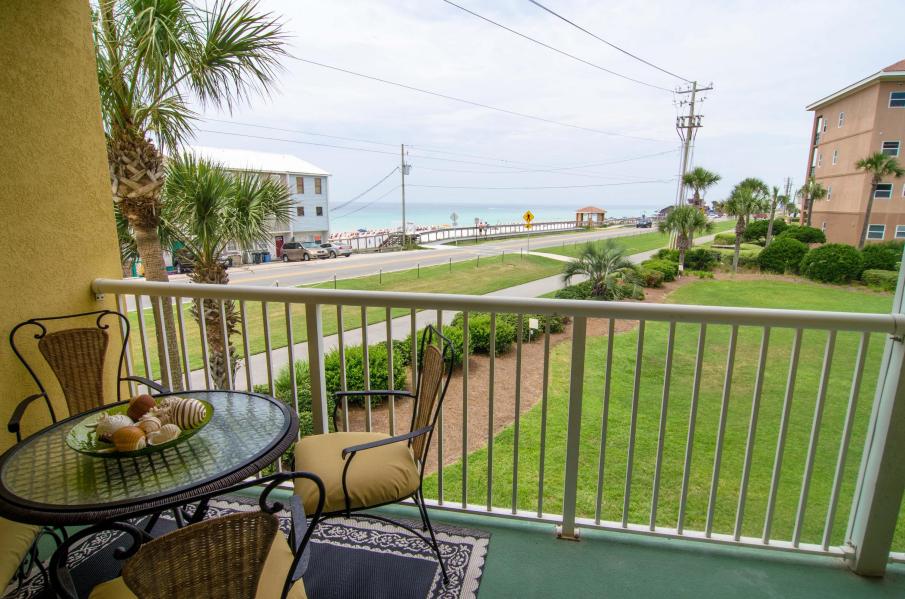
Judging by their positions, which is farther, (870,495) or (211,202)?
(211,202)

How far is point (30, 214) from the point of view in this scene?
2191mm

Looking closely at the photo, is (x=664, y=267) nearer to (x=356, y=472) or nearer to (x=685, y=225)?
(x=685, y=225)

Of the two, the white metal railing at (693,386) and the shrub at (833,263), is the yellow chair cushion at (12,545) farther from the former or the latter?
the shrub at (833,263)

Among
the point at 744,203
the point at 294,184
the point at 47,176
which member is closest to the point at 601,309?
the point at 47,176

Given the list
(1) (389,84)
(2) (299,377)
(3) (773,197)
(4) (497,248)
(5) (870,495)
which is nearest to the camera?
(5) (870,495)

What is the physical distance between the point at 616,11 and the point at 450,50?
210 cm

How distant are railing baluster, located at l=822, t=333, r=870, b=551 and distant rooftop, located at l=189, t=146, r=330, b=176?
5416mm

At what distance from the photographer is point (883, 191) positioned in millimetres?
2201

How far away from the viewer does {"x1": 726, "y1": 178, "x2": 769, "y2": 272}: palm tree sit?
478cm

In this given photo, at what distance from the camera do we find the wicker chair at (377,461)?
62.3 inches

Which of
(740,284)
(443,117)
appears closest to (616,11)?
(740,284)

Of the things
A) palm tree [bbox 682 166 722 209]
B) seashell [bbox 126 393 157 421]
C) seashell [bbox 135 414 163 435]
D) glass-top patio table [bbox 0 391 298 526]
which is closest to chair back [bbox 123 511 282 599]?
glass-top patio table [bbox 0 391 298 526]

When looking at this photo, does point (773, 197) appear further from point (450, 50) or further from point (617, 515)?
point (450, 50)

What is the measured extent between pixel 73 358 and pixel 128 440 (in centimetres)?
121
